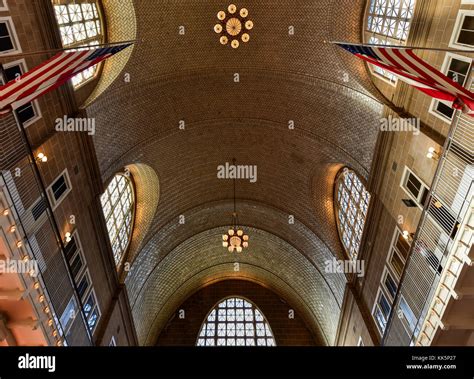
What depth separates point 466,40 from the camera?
8.77m

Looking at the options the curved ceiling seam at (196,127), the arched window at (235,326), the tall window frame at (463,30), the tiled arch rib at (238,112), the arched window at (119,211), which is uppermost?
the tall window frame at (463,30)

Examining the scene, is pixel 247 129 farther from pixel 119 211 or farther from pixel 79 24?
pixel 79 24

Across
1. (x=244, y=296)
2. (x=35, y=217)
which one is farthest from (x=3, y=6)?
(x=244, y=296)

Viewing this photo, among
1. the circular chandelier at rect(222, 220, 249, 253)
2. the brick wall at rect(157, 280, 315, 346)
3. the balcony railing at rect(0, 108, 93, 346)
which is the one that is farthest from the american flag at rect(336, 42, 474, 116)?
the brick wall at rect(157, 280, 315, 346)

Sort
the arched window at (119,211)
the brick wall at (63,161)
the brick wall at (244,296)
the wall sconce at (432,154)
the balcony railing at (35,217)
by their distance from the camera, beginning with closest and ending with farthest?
the balcony railing at (35,217), the brick wall at (63,161), the wall sconce at (432,154), the arched window at (119,211), the brick wall at (244,296)

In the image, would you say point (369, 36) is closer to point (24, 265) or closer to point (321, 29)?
point (321, 29)

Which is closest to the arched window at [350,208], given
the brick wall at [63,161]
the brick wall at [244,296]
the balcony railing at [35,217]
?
the brick wall at [244,296]

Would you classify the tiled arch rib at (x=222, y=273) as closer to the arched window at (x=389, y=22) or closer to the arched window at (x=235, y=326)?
the arched window at (x=235, y=326)

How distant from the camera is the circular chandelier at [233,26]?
547 inches

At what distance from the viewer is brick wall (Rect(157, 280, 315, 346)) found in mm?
24453

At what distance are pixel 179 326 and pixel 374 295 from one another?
603 inches

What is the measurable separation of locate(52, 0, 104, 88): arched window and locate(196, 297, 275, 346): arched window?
62.6ft

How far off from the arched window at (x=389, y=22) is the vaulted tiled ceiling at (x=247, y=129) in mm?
554
